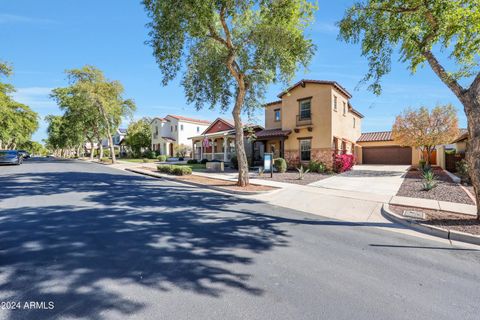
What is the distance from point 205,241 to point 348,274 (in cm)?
257

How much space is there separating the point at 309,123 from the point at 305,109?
4.57 ft

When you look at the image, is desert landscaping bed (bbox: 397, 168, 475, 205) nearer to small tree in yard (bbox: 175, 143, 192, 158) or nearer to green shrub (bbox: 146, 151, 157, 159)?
small tree in yard (bbox: 175, 143, 192, 158)

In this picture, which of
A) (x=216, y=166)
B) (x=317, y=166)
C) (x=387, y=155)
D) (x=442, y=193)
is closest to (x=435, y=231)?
(x=442, y=193)

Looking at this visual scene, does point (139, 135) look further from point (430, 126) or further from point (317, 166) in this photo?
point (430, 126)

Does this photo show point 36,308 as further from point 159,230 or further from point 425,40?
point 425,40

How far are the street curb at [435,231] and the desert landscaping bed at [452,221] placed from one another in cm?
22

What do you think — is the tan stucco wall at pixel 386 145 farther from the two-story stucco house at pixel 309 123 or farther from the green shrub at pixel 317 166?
the green shrub at pixel 317 166

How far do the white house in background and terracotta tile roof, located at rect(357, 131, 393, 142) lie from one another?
25632 mm

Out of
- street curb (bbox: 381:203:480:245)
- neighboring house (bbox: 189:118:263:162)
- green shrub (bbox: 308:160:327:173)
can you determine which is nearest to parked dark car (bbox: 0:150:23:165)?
neighboring house (bbox: 189:118:263:162)

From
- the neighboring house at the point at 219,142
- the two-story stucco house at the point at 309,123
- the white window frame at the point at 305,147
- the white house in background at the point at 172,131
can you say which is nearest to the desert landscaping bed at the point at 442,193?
the two-story stucco house at the point at 309,123

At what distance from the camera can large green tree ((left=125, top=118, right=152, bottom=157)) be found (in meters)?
41.7

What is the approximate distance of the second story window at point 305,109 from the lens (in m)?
19.9

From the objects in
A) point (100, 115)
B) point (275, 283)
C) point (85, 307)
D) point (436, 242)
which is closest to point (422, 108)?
point (436, 242)

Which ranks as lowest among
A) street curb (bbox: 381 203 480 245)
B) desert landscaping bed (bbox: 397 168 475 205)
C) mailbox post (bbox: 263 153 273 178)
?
street curb (bbox: 381 203 480 245)
